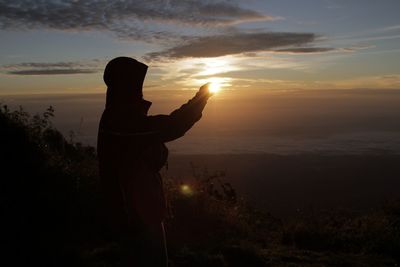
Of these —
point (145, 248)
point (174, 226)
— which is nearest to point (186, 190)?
point (174, 226)

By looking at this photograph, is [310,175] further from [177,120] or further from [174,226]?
[177,120]

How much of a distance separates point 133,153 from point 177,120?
37 centimetres

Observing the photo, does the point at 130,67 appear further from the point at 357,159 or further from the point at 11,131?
the point at 357,159

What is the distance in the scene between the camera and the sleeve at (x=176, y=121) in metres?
3.36

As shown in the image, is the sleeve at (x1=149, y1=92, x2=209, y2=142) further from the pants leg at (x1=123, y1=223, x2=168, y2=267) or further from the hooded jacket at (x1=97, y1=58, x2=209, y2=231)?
the pants leg at (x1=123, y1=223, x2=168, y2=267)

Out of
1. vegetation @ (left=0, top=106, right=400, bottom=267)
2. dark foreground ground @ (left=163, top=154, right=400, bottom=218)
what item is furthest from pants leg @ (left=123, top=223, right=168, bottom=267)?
dark foreground ground @ (left=163, top=154, right=400, bottom=218)

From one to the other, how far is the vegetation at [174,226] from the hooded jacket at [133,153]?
2.70 m

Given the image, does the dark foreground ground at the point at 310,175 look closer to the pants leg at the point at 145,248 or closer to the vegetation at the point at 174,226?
the vegetation at the point at 174,226

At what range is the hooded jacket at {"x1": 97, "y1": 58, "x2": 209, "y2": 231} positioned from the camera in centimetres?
336

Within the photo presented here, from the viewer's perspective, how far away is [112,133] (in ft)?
11.2

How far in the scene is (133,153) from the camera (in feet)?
11.0

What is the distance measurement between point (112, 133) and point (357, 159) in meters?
98.6

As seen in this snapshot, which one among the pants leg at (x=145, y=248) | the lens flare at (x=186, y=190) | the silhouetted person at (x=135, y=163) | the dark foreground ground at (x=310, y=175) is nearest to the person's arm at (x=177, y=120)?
Result: the silhouetted person at (x=135, y=163)

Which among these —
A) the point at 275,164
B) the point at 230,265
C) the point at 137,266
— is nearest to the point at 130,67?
the point at 137,266
